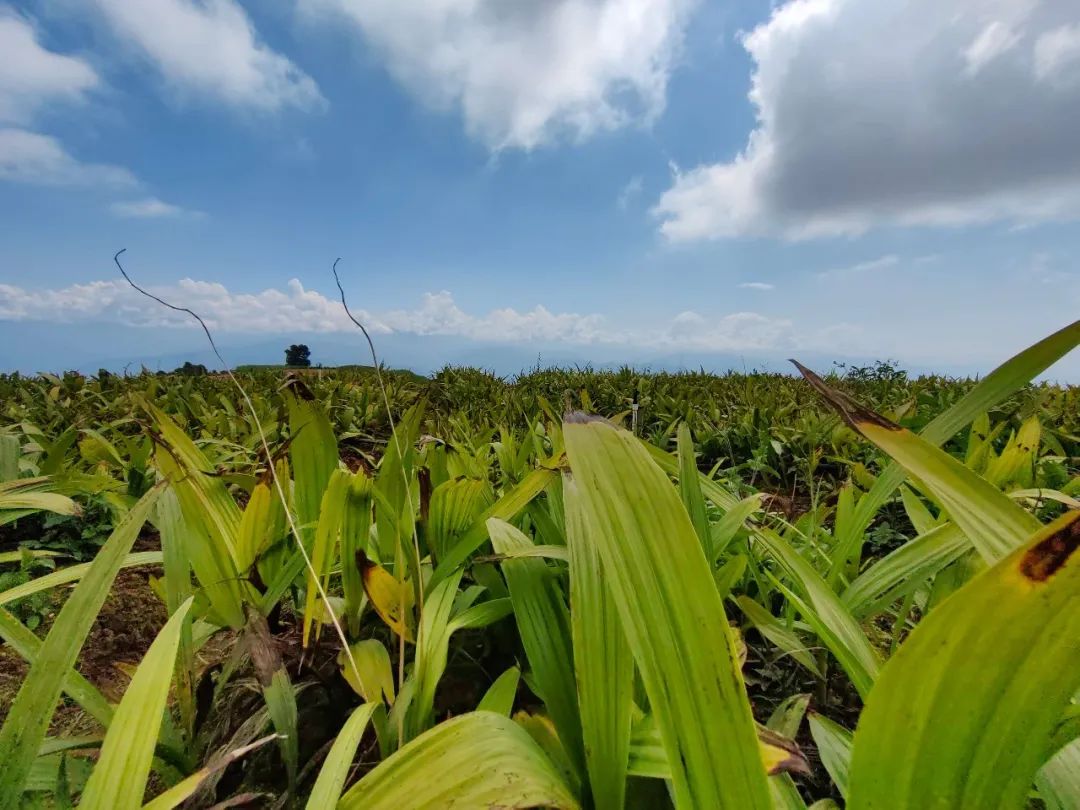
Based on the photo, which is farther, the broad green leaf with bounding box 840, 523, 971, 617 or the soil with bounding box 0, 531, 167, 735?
the soil with bounding box 0, 531, 167, 735

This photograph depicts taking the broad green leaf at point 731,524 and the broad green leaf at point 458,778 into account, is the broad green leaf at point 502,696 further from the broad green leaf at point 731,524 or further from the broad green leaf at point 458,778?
the broad green leaf at point 731,524

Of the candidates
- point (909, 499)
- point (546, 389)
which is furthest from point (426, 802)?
point (546, 389)

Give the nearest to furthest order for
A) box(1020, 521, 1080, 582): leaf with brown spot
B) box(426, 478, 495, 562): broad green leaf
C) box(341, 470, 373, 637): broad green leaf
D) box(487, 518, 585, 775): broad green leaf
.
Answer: box(1020, 521, 1080, 582): leaf with brown spot
box(487, 518, 585, 775): broad green leaf
box(341, 470, 373, 637): broad green leaf
box(426, 478, 495, 562): broad green leaf

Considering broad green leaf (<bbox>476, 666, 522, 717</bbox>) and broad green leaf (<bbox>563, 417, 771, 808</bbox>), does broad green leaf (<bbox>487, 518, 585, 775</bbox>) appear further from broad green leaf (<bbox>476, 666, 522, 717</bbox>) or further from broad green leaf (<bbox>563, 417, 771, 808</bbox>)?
broad green leaf (<bbox>563, 417, 771, 808</bbox>)

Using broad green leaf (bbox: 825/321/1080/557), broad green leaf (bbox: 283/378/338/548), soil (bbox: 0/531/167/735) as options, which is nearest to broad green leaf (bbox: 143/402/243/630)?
broad green leaf (bbox: 283/378/338/548)

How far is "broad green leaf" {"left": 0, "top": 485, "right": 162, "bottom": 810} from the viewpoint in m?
0.57

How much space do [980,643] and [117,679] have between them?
167 cm

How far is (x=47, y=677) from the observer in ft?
1.97

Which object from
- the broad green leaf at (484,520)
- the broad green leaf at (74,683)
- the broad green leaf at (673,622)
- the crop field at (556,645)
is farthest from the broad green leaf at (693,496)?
the broad green leaf at (74,683)

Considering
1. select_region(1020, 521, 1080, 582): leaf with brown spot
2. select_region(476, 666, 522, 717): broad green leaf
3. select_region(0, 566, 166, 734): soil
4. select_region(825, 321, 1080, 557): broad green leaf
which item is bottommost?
select_region(0, 566, 166, 734): soil

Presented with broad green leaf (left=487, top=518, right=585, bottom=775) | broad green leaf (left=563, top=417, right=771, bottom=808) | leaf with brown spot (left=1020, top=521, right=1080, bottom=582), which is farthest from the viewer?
broad green leaf (left=487, top=518, right=585, bottom=775)

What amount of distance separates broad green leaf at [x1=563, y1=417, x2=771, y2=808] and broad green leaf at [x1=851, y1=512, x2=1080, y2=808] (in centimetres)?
10

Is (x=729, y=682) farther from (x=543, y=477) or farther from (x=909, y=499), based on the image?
(x=909, y=499)

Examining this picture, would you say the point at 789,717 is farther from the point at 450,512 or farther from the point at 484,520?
the point at 450,512
